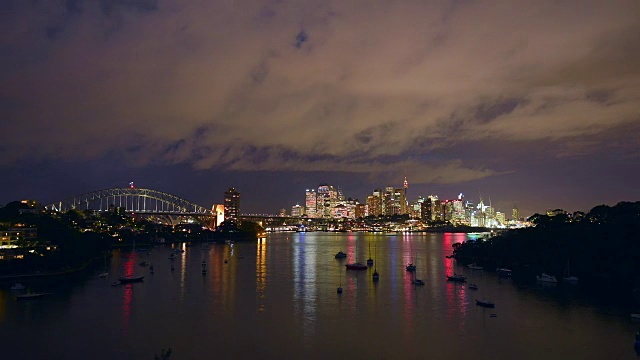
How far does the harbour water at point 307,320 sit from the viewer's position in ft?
54.4

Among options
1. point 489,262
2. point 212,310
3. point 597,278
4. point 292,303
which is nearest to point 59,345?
point 212,310

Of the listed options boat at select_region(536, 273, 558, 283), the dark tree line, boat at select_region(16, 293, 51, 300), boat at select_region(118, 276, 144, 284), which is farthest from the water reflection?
the dark tree line

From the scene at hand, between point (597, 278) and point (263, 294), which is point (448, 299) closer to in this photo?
point (263, 294)

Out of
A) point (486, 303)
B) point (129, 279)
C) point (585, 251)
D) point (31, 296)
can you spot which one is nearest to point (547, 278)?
point (585, 251)

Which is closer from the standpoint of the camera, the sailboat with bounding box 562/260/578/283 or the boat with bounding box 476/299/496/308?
the boat with bounding box 476/299/496/308

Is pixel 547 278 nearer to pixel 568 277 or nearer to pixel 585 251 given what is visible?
pixel 568 277

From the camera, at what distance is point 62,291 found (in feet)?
87.7

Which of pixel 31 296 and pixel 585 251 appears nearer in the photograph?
pixel 31 296

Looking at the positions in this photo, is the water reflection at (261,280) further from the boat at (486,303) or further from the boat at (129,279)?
the boat at (486,303)

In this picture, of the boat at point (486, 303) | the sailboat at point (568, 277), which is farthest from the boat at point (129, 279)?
the sailboat at point (568, 277)

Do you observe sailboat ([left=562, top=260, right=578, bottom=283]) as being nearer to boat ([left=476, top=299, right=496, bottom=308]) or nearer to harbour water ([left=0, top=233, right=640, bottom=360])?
harbour water ([left=0, top=233, right=640, bottom=360])

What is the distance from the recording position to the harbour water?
54.4 ft

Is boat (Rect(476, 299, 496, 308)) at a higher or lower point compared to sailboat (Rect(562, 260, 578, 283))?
lower

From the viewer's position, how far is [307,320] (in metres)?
20.7
